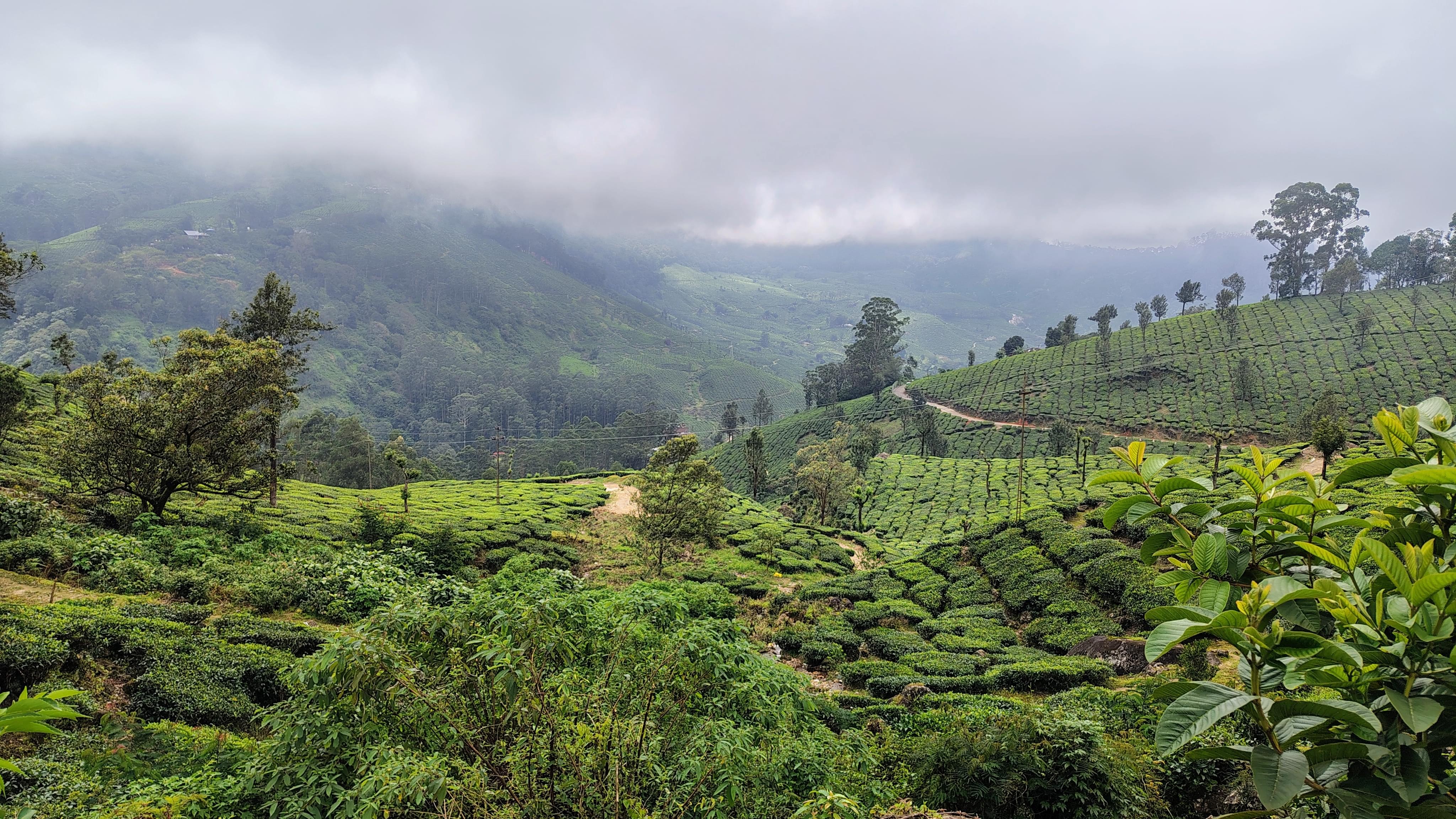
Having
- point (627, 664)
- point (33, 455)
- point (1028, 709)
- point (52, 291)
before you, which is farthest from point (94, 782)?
point (52, 291)

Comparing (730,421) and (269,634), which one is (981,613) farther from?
(730,421)

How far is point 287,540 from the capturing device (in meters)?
18.1

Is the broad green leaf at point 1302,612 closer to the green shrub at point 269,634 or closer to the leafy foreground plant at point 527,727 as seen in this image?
Answer: the leafy foreground plant at point 527,727

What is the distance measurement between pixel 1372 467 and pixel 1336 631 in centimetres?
55

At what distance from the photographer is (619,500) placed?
39219 millimetres

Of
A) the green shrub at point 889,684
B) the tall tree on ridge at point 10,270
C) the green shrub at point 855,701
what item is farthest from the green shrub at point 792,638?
the tall tree on ridge at point 10,270

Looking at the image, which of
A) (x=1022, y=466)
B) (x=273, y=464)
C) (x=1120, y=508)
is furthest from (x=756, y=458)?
(x=1120, y=508)

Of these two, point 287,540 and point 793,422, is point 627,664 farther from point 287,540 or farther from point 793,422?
point 793,422

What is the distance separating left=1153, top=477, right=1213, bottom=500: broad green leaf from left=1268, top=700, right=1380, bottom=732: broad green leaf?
0.70 metres

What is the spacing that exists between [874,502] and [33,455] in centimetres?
4552

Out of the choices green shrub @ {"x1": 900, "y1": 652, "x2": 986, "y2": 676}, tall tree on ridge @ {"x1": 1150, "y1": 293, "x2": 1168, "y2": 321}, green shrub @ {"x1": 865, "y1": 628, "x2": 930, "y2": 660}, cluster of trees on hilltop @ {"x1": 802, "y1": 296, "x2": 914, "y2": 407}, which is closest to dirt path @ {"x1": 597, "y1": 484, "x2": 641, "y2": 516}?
green shrub @ {"x1": 865, "y1": 628, "x2": 930, "y2": 660}

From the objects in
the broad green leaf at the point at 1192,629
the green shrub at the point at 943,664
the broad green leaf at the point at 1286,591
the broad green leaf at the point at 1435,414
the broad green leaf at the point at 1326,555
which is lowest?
the green shrub at the point at 943,664

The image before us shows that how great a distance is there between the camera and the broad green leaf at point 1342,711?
1464 mm

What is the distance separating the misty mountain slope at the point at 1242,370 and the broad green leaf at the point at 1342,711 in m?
66.4
